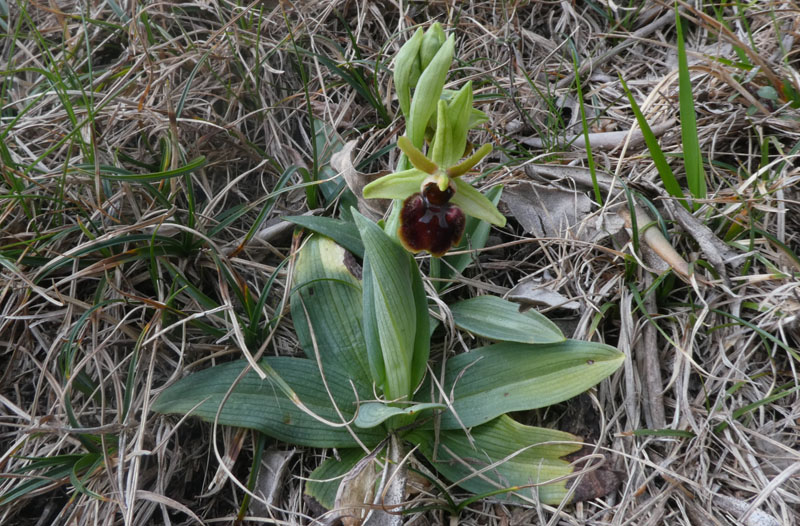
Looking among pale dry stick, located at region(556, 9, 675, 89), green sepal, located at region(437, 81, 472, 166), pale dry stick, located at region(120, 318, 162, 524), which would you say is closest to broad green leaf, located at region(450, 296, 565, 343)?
green sepal, located at region(437, 81, 472, 166)

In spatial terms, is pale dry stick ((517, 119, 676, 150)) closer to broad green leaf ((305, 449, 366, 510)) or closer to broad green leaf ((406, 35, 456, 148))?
broad green leaf ((406, 35, 456, 148))

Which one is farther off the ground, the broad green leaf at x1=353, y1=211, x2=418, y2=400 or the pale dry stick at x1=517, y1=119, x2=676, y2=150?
the pale dry stick at x1=517, y1=119, x2=676, y2=150

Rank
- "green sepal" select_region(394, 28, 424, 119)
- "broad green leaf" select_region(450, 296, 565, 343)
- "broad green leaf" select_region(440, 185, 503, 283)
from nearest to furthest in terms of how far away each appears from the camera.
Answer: "green sepal" select_region(394, 28, 424, 119), "broad green leaf" select_region(450, 296, 565, 343), "broad green leaf" select_region(440, 185, 503, 283)

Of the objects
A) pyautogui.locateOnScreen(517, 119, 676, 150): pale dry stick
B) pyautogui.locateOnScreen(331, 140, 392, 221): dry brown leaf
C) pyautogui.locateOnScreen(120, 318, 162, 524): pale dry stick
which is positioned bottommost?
pyautogui.locateOnScreen(120, 318, 162, 524): pale dry stick

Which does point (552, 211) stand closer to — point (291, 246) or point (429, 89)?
point (429, 89)

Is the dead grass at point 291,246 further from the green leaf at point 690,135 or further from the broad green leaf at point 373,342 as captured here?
the broad green leaf at point 373,342

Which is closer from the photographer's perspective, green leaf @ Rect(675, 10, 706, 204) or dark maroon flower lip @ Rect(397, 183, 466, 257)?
dark maroon flower lip @ Rect(397, 183, 466, 257)

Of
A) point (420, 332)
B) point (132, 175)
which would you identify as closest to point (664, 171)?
point (420, 332)

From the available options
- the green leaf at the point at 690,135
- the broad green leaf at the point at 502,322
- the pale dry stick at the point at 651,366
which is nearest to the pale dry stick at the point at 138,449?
the broad green leaf at the point at 502,322
